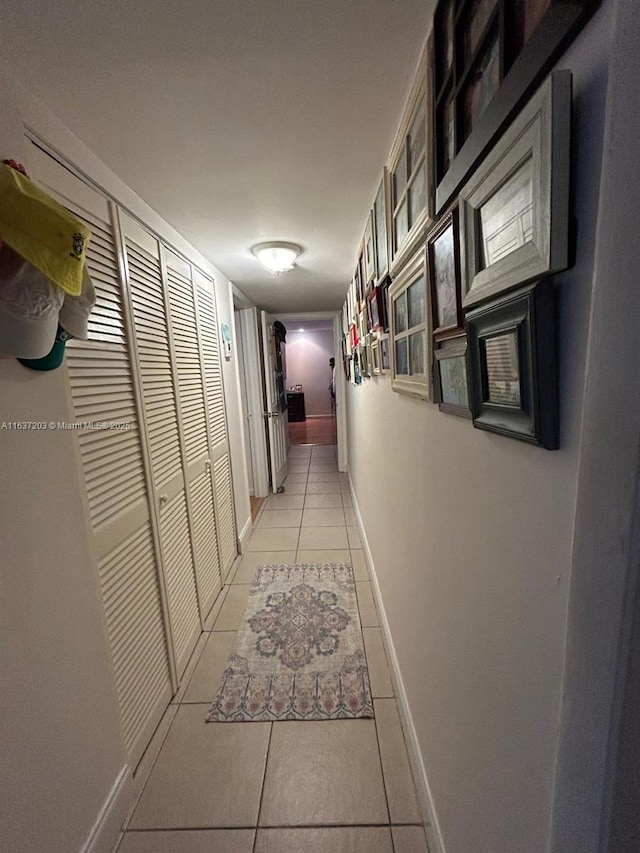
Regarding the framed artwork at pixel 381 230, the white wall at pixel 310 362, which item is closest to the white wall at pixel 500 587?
the framed artwork at pixel 381 230

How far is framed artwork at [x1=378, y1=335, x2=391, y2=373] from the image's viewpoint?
141 centimetres

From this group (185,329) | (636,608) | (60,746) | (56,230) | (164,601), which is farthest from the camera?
(185,329)

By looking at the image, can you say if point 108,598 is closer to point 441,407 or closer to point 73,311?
point 73,311

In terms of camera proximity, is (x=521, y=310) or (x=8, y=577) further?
(x=8, y=577)

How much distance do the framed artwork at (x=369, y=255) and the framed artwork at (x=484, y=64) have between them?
0.78m

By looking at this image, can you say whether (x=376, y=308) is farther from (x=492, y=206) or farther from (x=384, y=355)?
(x=492, y=206)

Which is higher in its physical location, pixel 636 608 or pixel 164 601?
pixel 636 608

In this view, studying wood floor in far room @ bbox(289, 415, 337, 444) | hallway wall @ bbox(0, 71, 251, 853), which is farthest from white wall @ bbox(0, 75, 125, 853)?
wood floor in far room @ bbox(289, 415, 337, 444)

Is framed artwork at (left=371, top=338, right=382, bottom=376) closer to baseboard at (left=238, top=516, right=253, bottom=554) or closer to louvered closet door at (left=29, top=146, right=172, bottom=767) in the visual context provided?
louvered closet door at (left=29, top=146, right=172, bottom=767)

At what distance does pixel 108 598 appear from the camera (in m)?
1.10

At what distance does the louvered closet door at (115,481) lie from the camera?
40.6 inches

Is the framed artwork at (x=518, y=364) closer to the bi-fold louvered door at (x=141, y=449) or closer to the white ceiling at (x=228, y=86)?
the white ceiling at (x=228, y=86)

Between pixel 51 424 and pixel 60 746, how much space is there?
2.78 feet

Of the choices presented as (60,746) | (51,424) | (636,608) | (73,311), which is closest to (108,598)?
(60,746)
